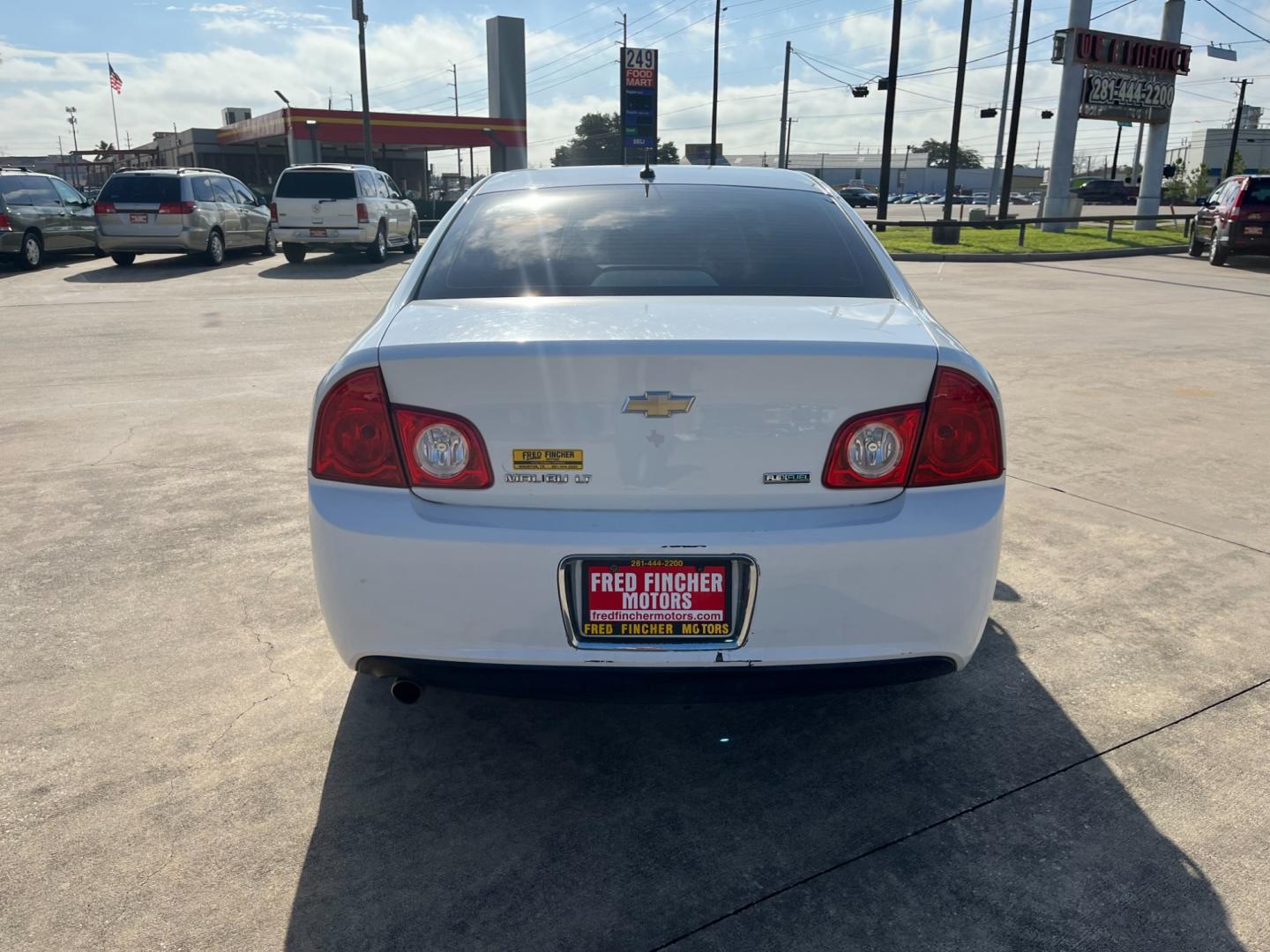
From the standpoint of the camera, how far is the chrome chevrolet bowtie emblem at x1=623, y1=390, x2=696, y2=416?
2.35m

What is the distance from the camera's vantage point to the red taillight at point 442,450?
242cm

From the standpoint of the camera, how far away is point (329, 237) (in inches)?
745

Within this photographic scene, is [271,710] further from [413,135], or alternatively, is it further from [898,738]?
[413,135]

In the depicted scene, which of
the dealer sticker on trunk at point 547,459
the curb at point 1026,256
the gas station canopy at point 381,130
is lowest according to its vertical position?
the curb at point 1026,256

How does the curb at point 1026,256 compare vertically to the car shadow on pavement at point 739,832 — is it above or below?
below

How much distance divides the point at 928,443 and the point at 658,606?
78 cm

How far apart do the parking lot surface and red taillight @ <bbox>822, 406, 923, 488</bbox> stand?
33.7 inches

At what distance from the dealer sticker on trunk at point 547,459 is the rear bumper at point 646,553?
0.38ft

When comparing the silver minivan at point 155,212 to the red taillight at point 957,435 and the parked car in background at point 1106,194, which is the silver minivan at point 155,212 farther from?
the parked car in background at point 1106,194

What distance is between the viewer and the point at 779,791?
2750mm

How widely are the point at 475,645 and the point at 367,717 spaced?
89 cm

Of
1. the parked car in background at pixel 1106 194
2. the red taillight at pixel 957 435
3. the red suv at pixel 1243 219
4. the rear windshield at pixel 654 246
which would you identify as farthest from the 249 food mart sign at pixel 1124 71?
the parked car in background at pixel 1106 194

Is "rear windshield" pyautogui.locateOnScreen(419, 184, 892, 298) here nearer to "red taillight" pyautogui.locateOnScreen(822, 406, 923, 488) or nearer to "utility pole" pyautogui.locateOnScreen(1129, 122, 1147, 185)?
"red taillight" pyautogui.locateOnScreen(822, 406, 923, 488)

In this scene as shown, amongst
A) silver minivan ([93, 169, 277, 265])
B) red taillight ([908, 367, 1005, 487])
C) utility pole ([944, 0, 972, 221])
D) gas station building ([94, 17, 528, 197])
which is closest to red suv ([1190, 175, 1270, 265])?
utility pole ([944, 0, 972, 221])
